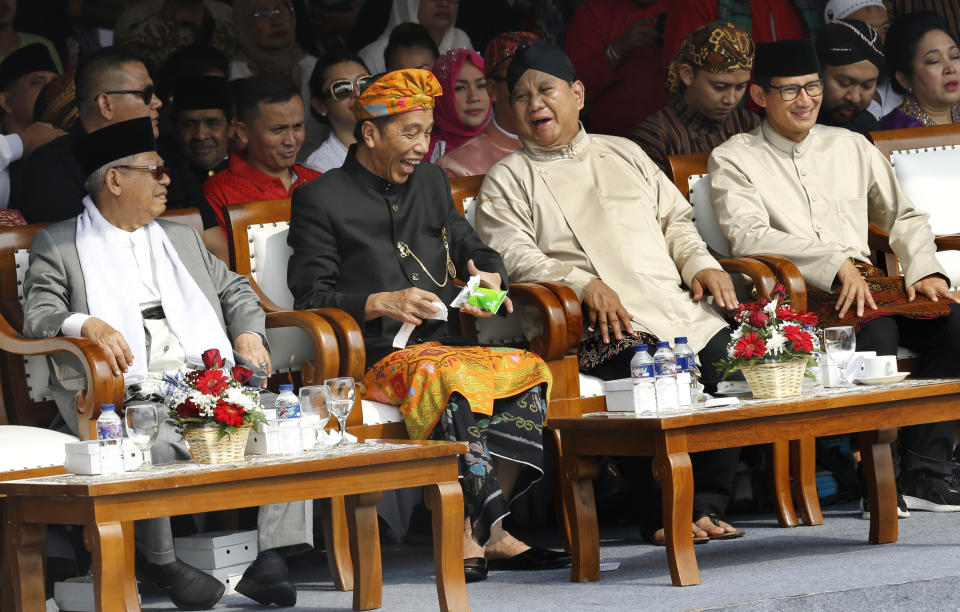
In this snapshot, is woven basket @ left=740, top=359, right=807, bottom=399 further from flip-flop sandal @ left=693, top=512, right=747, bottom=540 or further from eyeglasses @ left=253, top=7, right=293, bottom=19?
eyeglasses @ left=253, top=7, right=293, bottom=19

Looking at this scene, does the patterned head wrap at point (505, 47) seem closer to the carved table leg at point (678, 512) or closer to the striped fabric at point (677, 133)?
the striped fabric at point (677, 133)

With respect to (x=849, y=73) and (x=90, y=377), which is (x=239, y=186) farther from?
(x=849, y=73)

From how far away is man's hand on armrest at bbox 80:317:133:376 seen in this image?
3.71 metres

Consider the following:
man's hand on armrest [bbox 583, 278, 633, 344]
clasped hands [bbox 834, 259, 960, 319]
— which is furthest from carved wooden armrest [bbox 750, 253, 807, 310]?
man's hand on armrest [bbox 583, 278, 633, 344]

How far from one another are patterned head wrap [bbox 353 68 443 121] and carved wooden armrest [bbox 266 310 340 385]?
29.2 inches

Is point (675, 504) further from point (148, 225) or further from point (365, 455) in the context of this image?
point (148, 225)

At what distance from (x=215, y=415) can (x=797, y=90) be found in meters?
2.91

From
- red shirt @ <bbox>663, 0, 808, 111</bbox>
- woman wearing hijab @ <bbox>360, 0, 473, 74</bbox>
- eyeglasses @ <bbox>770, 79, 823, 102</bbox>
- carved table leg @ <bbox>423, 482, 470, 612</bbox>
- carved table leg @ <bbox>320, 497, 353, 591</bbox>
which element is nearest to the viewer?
carved table leg @ <bbox>423, 482, 470, 612</bbox>

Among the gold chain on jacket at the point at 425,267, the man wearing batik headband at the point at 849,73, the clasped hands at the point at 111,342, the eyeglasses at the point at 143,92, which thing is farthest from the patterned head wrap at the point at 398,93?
the man wearing batik headband at the point at 849,73

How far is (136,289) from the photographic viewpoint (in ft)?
13.5

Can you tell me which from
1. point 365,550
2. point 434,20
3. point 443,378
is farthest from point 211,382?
point 434,20

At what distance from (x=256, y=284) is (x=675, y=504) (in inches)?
68.6

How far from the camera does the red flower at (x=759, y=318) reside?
3818mm

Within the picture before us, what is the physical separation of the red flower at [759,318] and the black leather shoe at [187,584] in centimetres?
161
